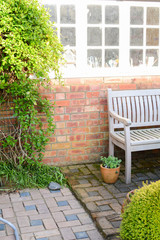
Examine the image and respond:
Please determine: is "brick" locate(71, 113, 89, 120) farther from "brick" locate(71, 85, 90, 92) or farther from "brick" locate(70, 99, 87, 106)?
"brick" locate(71, 85, 90, 92)

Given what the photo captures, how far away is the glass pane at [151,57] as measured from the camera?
5.40 m

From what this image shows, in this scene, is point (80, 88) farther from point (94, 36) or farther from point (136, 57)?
point (136, 57)

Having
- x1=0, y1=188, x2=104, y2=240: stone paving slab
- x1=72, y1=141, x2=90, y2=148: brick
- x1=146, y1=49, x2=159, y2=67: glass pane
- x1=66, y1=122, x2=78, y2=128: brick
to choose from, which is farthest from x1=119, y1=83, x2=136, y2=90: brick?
x1=0, y1=188, x2=104, y2=240: stone paving slab

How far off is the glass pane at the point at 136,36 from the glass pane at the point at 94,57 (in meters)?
0.52

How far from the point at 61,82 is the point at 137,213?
233 cm

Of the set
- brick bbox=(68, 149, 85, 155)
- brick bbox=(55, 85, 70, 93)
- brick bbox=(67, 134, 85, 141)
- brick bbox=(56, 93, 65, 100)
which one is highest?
brick bbox=(55, 85, 70, 93)

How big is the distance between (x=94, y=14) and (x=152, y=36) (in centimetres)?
95

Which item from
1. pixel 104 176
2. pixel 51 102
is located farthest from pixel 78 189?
pixel 51 102

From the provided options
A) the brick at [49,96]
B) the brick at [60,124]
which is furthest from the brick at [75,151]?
the brick at [49,96]

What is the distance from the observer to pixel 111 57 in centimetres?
526

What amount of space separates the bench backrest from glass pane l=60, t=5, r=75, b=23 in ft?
3.68

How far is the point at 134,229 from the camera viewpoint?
9.18 ft

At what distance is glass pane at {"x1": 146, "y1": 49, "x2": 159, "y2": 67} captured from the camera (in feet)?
17.7

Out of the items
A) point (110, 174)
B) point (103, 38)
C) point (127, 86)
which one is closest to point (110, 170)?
point (110, 174)
